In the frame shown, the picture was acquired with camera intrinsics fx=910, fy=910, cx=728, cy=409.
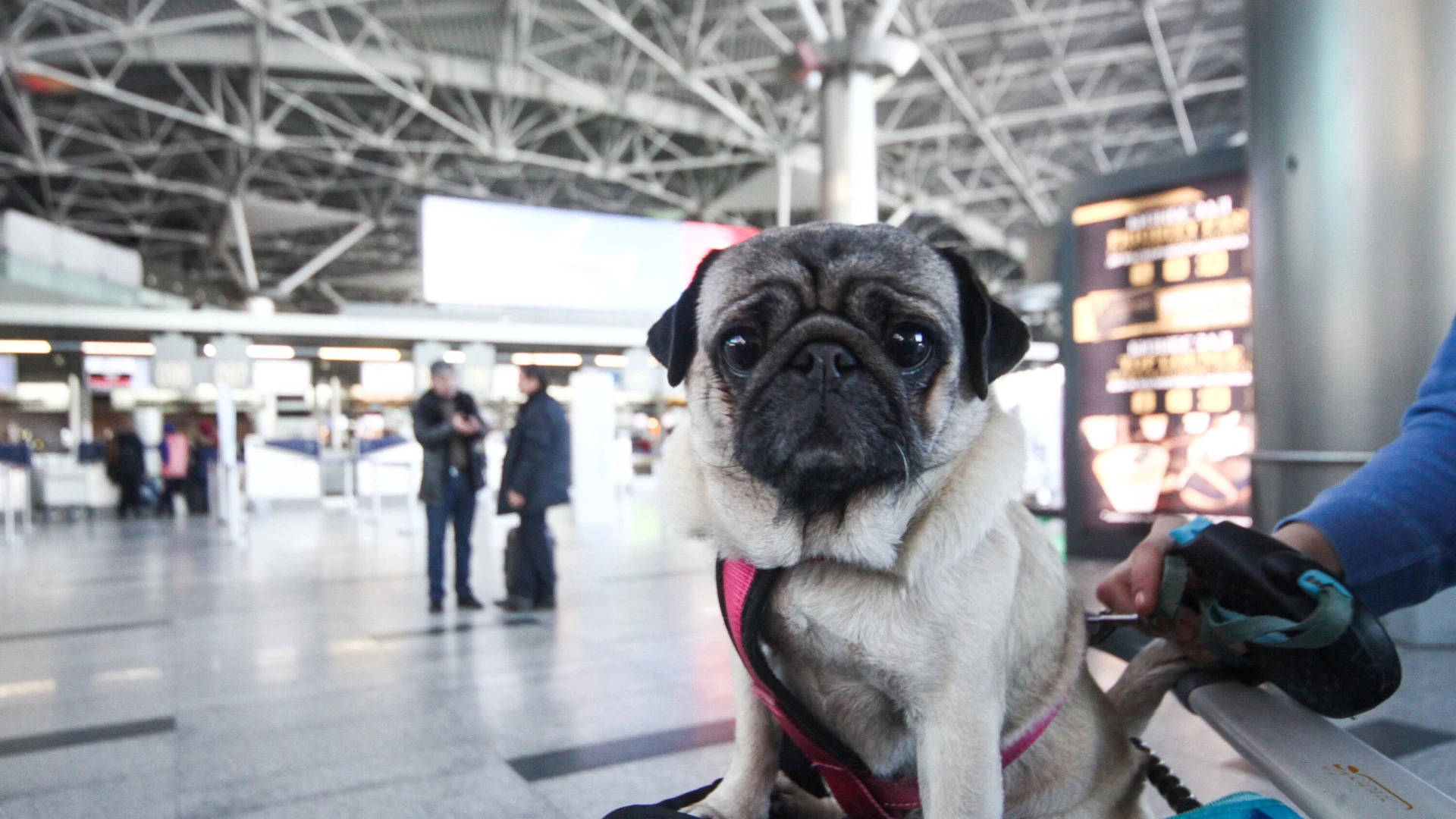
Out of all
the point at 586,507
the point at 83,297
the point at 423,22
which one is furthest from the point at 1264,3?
the point at 83,297

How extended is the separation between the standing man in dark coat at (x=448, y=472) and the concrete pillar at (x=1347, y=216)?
502 cm

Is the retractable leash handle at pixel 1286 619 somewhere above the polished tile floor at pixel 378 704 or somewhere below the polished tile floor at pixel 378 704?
above

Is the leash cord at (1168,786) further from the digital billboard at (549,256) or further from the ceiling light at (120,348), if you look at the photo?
the ceiling light at (120,348)

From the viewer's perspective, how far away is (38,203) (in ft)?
111

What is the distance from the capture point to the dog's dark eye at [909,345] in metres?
1.40

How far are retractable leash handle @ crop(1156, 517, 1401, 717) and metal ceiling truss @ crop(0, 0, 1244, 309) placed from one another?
14.2 m

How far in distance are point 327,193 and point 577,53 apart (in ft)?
52.0

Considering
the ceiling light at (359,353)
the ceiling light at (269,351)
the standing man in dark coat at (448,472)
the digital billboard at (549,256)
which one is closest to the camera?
the standing man in dark coat at (448,472)

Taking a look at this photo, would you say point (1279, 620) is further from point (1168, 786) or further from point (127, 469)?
point (127, 469)

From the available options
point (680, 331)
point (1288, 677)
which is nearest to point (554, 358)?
point (680, 331)

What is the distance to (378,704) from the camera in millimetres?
3869

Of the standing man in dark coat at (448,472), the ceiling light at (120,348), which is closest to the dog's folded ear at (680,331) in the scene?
the standing man in dark coat at (448,472)

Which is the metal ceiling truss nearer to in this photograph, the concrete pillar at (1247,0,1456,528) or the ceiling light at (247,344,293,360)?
the ceiling light at (247,344,293,360)

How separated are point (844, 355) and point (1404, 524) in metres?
0.79
